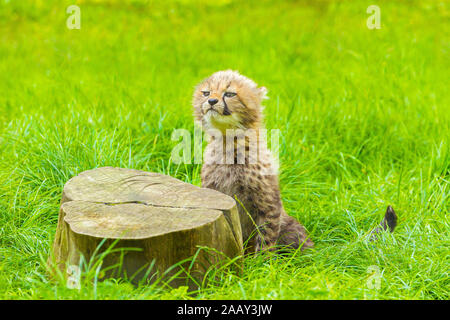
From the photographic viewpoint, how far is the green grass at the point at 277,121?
365 cm

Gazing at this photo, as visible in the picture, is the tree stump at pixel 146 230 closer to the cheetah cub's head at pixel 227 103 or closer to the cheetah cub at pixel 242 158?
the cheetah cub at pixel 242 158

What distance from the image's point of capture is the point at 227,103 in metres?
3.80

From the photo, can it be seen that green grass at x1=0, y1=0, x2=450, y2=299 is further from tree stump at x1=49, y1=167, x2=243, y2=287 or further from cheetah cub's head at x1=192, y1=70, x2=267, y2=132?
cheetah cub's head at x1=192, y1=70, x2=267, y2=132

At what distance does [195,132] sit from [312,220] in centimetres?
126

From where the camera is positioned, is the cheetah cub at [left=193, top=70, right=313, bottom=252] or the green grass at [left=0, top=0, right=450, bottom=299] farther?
the cheetah cub at [left=193, top=70, right=313, bottom=252]

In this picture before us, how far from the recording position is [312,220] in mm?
4605

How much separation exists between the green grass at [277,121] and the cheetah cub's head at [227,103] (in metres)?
0.93

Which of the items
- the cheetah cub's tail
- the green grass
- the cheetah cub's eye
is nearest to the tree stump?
the green grass

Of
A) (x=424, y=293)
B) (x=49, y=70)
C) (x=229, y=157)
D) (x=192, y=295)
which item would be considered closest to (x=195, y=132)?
(x=229, y=157)

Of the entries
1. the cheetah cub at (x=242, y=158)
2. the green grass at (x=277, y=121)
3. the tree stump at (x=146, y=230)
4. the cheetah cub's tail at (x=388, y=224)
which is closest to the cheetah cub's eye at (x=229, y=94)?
the cheetah cub at (x=242, y=158)

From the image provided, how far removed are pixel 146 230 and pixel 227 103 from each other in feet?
3.76

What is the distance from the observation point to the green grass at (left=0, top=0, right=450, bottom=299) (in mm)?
3654

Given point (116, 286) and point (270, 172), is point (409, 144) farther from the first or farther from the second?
point (116, 286)

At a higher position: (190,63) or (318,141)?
(190,63)
